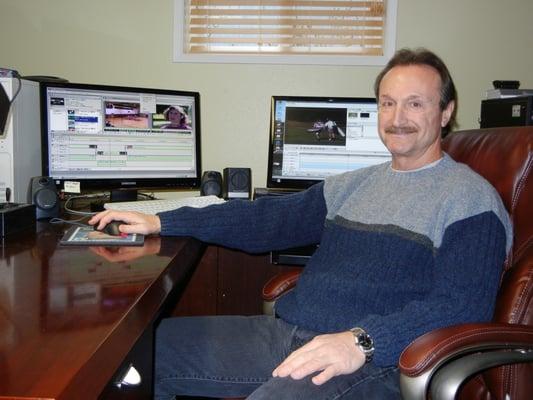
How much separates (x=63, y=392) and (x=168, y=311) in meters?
1.47

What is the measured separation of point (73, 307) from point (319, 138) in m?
1.33

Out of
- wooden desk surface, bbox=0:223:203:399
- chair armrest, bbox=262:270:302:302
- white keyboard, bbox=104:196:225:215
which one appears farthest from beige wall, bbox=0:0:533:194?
wooden desk surface, bbox=0:223:203:399

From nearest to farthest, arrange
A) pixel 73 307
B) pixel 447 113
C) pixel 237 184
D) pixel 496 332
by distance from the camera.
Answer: pixel 73 307, pixel 496 332, pixel 447 113, pixel 237 184

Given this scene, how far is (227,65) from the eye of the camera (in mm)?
2141

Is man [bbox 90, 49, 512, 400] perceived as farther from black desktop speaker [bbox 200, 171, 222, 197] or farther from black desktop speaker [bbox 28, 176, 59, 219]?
black desktop speaker [bbox 200, 171, 222, 197]

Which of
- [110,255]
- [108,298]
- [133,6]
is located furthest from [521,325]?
[133,6]

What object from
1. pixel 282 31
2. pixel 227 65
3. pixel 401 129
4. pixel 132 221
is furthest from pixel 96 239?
pixel 282 31

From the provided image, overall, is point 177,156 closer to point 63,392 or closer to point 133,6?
point 133,6

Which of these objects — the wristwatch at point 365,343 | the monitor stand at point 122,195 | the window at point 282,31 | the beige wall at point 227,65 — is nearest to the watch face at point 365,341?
the wristwatch at point 365,343

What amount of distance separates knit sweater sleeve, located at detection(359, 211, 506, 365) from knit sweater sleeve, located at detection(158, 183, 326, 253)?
1.52 ft

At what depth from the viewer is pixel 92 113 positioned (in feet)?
5.67

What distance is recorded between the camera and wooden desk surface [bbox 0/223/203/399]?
562 mm

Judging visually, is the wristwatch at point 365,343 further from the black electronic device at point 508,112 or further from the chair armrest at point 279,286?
the black electronic device at point 508,112

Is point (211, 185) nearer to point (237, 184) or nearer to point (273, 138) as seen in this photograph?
point (237, 184)
